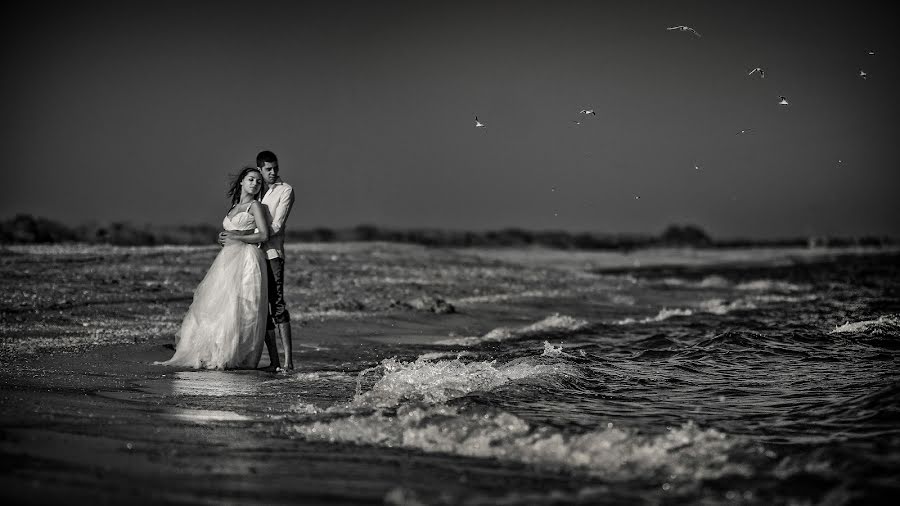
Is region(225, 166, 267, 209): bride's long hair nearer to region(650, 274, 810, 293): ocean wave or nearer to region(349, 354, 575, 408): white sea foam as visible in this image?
region(349, 354, 575, 408): white sea foam

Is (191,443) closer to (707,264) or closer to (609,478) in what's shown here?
(609,478)

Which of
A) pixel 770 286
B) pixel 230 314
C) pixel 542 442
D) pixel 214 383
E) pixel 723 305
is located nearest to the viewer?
pixel 542 442

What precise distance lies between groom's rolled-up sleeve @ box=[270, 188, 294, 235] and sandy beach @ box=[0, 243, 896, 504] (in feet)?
4.97

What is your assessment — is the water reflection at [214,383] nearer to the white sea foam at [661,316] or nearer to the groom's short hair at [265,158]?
the groom's short hair at [265,158]

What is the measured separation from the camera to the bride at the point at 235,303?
28.7 feet

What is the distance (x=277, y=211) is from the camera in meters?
9.12

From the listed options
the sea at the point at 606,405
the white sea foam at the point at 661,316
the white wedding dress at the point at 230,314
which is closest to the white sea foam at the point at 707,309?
the white sea foam at the point at 661,316

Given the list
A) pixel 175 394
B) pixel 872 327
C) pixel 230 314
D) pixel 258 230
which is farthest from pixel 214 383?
pixel 872 327

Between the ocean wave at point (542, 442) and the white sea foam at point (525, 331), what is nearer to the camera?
the ocean wave at point (542, 442)

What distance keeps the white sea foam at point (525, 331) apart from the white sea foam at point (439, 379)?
2603 millimetres

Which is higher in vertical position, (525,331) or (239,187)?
(239,187)

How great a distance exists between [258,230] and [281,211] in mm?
323

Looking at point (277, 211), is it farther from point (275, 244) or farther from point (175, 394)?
point (175, 394)

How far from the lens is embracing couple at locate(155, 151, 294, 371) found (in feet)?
28.8
